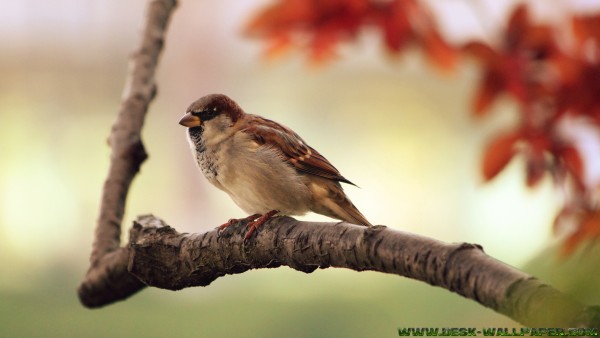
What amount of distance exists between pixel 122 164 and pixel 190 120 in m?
0.14

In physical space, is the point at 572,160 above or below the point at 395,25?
below

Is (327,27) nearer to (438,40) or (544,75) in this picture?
(438,40)

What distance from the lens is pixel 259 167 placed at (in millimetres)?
1334

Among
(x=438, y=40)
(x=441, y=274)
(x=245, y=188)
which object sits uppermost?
(x=438, y=40)

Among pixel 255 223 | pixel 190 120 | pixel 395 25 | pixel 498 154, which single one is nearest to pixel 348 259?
pixel 255 223

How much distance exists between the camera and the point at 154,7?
131 cm

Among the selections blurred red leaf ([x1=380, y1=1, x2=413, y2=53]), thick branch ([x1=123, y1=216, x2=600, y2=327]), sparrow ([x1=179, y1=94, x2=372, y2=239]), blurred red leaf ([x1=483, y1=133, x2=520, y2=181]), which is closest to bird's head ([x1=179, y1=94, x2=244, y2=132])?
sparrow ([x1=179, y1=94, x2=372, y2=239])

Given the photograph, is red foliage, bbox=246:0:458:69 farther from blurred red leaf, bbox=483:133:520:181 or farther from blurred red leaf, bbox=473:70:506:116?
blurred red leaf, bbox=483:133:520:181

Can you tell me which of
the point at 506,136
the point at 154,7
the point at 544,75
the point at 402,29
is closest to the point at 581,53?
the point at 544,75

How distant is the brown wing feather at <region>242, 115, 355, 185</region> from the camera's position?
1343 mm

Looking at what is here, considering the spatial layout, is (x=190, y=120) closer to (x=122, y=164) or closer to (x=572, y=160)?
(x=122, y=164)

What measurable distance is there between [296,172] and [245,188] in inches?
4.2

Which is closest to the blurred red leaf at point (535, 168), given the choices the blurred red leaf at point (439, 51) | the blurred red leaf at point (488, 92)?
the blurred red leaf at point (488, 92)

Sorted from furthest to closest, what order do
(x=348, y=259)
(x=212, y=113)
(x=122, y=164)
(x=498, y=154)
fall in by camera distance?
1. (x=498, y=154)
2. (x=212, y=113)
3. (x=122, y=164)
4. (x=348, y=259)
